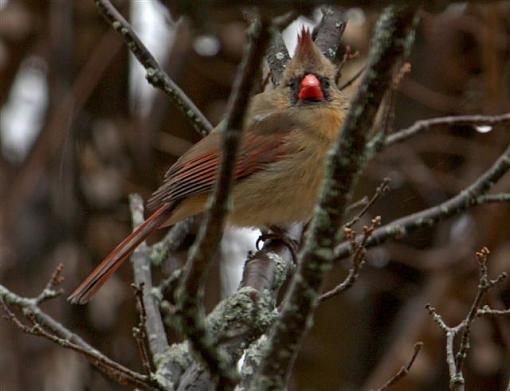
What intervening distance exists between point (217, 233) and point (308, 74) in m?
2.69

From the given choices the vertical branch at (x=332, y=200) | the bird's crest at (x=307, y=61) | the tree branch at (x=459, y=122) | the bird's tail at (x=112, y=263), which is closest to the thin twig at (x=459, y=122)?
the tree branch at (x=459, y=122)

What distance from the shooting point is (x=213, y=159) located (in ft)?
14.4

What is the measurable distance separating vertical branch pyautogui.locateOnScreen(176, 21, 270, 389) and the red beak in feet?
8.63

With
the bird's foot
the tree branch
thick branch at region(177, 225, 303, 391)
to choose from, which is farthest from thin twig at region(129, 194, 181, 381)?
the tree branch

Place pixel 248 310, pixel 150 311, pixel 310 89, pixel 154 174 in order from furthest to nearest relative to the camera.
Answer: pixel 154 174, pixel 310 89, pixel 150 311, pixel 248 310

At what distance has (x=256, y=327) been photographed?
9.34 feet

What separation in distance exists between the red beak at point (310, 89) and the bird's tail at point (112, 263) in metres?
0.87

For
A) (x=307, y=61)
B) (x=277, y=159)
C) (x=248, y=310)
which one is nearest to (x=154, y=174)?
(x=277, y=159)

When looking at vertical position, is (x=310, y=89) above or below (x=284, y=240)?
above

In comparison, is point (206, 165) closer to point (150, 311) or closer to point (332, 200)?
point (150, 311)

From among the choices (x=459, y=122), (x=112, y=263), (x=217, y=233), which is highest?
(x=459, y=122)

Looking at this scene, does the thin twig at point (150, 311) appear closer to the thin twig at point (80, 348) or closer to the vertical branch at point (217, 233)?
the thin twig at point (80, 348)

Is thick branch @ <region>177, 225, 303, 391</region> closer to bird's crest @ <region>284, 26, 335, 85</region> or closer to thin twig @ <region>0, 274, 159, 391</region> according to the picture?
thin twig @ <region>0, 274, 159, 391</region>

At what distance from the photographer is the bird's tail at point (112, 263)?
407 centimetres
